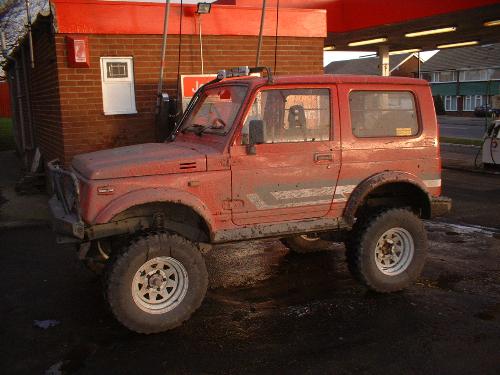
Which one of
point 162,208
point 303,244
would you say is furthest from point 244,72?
point 303,244

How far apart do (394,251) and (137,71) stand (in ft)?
20.5

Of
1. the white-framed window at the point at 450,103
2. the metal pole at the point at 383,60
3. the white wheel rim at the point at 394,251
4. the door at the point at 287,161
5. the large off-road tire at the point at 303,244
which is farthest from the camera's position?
the white-framed window at the point at 450,103

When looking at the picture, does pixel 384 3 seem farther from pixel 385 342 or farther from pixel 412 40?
pixel 385 342

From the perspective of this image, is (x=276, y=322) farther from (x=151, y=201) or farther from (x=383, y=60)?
(x=383, y=60)

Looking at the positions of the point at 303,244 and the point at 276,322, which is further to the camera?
the point at 303,244

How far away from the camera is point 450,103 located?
57.9 m

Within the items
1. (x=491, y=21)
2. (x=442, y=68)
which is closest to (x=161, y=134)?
(x=491, y=21)

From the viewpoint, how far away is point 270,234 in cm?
508

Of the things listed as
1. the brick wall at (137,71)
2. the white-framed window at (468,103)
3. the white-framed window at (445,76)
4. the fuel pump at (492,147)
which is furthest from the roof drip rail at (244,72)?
the white-framed window at (445,76)

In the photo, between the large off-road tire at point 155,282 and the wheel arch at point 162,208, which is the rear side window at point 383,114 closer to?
the wheel arch at point 162,208

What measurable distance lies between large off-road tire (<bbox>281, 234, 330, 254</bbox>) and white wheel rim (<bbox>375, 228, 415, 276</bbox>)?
1392 millimetres

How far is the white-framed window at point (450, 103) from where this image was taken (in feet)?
188

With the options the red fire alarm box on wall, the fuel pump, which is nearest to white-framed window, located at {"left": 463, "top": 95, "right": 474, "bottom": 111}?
the fuel pump

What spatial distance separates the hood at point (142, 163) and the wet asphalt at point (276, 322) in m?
1.42
